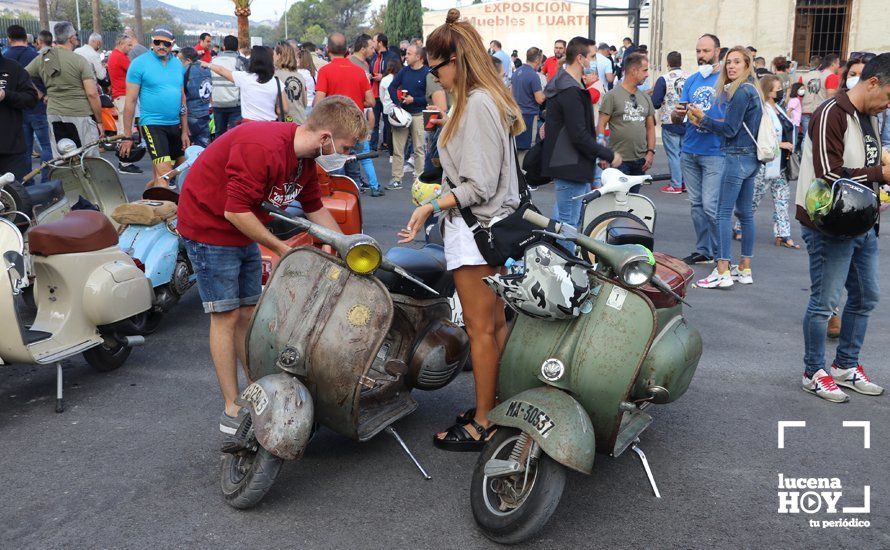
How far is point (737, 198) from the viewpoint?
23.0 feet

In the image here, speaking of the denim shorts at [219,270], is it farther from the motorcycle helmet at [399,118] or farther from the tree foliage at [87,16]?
the tree foliage at [87,16]

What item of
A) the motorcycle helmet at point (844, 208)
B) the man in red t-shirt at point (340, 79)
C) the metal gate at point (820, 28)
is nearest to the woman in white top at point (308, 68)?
the man in red t-shirt at point (340, 79)

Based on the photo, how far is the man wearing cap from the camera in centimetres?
850

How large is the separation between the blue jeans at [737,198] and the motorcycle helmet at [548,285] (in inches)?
156

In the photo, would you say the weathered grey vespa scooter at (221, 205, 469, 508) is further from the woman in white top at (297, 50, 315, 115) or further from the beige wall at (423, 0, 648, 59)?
the beige wall at (423, 0, 648, 59)

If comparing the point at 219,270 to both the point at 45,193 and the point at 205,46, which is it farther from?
the point at 205,46

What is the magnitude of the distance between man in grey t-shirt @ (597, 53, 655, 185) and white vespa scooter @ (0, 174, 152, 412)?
15.7 feet

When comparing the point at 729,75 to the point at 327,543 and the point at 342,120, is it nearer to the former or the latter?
the point at 342,120

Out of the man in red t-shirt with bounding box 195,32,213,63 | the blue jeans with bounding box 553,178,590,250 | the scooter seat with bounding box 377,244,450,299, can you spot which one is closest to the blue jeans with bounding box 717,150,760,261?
the blue jeans with bounding box 553,178,590,250

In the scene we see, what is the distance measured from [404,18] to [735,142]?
47556 millimetres

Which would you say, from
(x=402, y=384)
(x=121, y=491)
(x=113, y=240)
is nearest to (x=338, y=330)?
(x=402, y=384)

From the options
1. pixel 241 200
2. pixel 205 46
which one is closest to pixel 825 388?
pixel 241 200

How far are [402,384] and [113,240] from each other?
2232mm

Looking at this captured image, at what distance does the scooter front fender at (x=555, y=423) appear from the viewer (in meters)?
3.11
